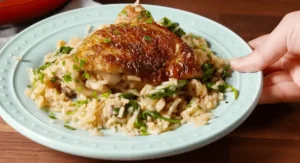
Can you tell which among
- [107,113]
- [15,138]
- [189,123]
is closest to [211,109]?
[189,123]

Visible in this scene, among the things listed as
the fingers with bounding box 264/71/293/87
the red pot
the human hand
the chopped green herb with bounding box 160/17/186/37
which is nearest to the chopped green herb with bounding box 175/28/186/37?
the chopped green herb with bounding box 160/17/186/37

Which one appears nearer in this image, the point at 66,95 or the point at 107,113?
the point at 107,113

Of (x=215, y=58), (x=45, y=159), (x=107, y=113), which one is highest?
(x=215, y=58)

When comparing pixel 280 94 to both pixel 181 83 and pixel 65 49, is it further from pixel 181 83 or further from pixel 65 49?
pixel 65 49

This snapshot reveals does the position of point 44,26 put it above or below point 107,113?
above

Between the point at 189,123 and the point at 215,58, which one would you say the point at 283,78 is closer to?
the point at 215,58

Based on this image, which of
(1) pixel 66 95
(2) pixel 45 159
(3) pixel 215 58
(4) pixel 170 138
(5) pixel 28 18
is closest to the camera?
(4) pixel 170 138

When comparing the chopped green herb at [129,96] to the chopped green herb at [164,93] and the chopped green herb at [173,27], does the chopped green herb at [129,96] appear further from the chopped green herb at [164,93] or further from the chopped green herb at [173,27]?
the chopped green herb at [173,27]

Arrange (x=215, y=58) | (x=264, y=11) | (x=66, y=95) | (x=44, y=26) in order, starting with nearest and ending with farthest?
(x=66, y=95)
(x=215, y=58)
(x=44, y=26)
(x=264, y=11)
